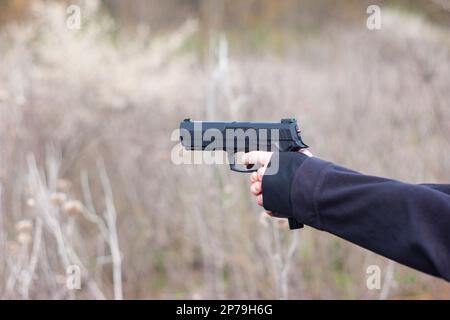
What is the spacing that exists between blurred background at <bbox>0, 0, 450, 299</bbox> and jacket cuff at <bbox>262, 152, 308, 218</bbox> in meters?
0.91

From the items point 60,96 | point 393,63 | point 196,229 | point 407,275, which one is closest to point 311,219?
point 407,275

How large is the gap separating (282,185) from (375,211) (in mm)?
222

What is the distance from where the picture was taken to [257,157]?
5.39ft

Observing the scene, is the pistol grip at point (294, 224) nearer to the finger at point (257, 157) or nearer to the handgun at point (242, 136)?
the handgun at point (242, 136)

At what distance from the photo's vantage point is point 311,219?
139cm

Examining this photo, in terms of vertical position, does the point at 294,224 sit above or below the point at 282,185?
below

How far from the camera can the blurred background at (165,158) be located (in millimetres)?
3111

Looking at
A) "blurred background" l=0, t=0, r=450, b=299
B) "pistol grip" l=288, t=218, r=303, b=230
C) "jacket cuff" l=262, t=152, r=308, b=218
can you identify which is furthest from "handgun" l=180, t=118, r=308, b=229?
"blurred background" l=0, t=0, r=450, b=299

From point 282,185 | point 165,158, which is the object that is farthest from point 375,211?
point 165,158

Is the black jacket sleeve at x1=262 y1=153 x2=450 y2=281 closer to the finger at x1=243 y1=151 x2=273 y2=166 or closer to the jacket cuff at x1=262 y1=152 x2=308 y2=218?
the jacket cuff at x1=262 y1=152 x2=308 y2=218

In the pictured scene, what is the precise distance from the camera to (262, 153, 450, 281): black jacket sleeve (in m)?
1.28

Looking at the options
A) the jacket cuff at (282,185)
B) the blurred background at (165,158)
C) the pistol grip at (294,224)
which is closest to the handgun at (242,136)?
the pistol grip at (294,224)

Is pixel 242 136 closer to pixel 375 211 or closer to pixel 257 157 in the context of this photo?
pixel 257 157
